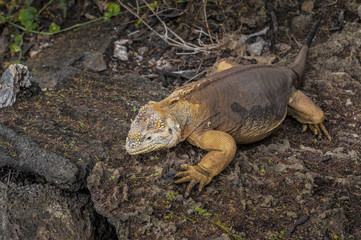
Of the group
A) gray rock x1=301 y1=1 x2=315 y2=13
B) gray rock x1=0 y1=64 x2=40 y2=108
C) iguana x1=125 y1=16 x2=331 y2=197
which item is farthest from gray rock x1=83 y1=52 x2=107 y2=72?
gray rock x1=301 y1=1 x2=315 y2=13

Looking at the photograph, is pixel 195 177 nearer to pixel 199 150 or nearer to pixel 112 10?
pixel 199 150

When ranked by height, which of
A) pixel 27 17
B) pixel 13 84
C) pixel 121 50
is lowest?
pixel 121 50

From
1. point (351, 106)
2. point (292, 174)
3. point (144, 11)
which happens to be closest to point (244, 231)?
point (292, 174)

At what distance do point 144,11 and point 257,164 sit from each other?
15.3 ft

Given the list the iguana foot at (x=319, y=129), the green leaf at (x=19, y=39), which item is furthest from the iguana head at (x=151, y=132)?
the green leaf at (x=19, y=39)

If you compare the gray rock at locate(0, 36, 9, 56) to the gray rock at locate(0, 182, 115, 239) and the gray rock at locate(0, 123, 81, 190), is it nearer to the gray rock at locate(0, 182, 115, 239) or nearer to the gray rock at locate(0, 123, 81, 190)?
the gray rock at locate(0, 123, 81, 190)

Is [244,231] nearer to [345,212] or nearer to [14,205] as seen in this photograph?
[345,212]

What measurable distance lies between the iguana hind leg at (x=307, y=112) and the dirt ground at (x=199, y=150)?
4.9 inches

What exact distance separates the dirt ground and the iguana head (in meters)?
0.21

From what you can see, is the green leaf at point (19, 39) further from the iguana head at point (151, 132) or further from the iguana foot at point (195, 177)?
the iguana foot at point (195, 177)

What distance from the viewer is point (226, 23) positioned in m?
7.52

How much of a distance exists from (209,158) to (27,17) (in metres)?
5.55

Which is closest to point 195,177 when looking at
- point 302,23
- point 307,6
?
point 302,23

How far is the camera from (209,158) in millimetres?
4348
